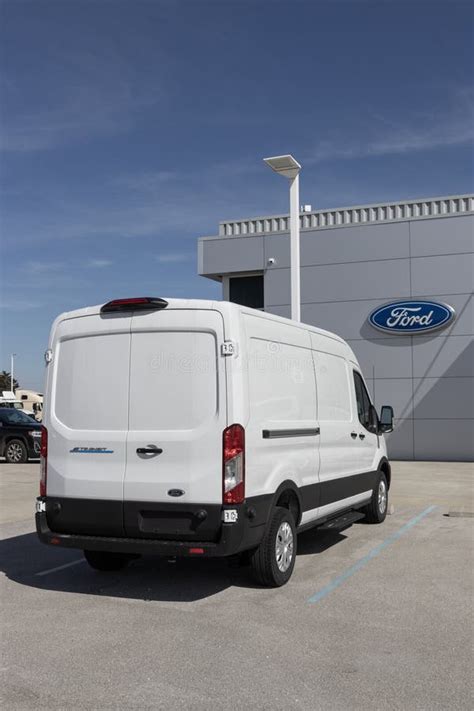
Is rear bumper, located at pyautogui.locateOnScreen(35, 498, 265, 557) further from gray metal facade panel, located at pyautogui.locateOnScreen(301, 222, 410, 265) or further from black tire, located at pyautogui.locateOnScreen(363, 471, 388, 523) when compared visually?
gray metal facade panel, located at pyautogui.locateOnScreen(301, 222, 410, 265)

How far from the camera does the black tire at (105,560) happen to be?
23.7ft

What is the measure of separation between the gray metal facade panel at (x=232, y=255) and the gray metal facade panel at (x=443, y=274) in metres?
4.78

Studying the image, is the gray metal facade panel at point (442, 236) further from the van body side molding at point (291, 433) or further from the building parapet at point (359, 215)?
the van body side molding at point (291, 433)

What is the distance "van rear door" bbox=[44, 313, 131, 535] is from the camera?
20.9 ft

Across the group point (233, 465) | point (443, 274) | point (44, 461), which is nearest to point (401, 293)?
point (443, 274)

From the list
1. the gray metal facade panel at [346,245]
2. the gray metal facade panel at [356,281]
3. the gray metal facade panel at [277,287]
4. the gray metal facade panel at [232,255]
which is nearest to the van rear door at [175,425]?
the gray metal facade panel at [356,281]

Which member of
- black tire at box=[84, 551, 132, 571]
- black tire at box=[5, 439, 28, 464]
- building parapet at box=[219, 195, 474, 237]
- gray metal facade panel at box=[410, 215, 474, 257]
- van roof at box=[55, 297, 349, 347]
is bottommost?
black tire at box=[84, 551, 132, 571]

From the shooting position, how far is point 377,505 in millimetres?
9969

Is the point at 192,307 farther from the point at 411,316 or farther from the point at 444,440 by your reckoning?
the point at 444,440

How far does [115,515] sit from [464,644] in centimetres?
284

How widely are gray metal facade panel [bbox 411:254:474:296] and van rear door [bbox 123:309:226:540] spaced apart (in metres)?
16.3

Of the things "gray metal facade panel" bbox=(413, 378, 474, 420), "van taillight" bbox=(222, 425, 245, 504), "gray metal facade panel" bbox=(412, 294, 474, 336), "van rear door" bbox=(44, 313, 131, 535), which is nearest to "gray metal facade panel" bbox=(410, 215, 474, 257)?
"gray metal facade panel" bbox=(412, 294, 474, 336)

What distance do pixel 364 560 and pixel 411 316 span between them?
47.7 ft

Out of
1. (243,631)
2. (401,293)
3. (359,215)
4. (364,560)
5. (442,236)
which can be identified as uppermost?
(359,215)
